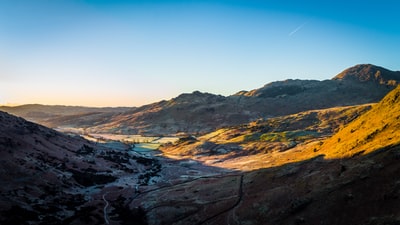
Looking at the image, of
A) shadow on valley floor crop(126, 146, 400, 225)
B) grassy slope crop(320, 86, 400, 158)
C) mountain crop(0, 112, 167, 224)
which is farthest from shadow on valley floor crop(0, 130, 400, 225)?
grassy slope crop(320, 86, 400, 158)

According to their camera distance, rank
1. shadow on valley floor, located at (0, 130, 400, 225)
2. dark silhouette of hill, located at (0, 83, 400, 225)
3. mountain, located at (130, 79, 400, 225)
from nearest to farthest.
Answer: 1. mountain, located at (130, 79, 400, 225)
2. shadow on valley floor, located at (0, 130, 400, 225)
3. dark silhouette of hill, located at (0, 83, 400, 225)

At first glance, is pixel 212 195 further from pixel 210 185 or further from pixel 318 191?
pixel 318 191

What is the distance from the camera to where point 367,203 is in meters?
38.7

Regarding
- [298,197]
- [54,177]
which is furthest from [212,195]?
[54,177]

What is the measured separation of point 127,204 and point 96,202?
6.70 m

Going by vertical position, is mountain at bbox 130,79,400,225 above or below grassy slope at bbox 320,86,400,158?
below

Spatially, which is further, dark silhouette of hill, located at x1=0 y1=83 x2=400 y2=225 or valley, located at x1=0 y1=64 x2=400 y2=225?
valley, located at x1=0 y1=64 x2=400 y2=225

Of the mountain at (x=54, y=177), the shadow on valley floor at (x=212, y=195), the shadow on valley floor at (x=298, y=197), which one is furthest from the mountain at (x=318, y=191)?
the mountain at (x=54, y=177)

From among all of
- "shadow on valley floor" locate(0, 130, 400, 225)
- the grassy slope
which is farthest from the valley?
the grassy slope

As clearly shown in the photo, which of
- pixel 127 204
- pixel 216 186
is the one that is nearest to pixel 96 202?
pixel 127 204

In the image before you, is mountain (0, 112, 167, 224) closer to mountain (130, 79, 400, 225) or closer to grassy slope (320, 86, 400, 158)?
mountain (130, 79, 400, 225)

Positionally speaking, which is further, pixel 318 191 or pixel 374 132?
pixel 374 132

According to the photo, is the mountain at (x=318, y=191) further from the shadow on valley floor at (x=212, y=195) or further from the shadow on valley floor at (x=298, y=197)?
the shadow on valley floor at (x=212, y=195)

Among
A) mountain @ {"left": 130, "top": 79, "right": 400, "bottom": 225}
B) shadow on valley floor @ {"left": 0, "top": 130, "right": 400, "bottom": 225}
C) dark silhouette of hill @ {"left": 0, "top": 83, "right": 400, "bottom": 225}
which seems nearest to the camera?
mountain @ {"left": 130, "top": 79, "right": 400, "bottom": 225}
